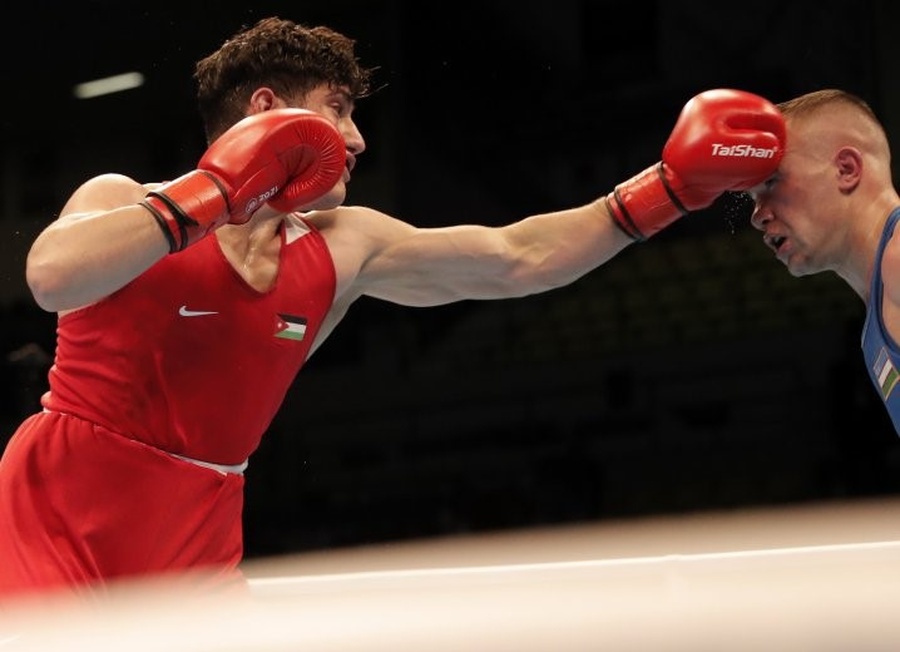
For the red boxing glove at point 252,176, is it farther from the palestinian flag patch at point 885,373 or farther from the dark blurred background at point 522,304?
the dark blurred background at point 522,304

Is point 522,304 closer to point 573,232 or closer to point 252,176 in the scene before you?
point 573,232

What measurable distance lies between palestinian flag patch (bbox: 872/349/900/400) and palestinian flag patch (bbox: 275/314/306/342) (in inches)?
47.9

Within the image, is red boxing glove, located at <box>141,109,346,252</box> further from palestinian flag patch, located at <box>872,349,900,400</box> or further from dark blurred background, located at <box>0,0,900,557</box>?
dark blurred background, located at <box>0,0,900,557</box>

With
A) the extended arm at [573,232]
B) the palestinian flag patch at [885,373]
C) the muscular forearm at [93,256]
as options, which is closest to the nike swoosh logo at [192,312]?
the muscular forearm at [93,256]

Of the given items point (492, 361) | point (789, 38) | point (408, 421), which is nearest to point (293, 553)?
point (408, 421)

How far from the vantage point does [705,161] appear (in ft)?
7.89

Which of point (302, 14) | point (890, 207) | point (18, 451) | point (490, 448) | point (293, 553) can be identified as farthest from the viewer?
point (490, 448)

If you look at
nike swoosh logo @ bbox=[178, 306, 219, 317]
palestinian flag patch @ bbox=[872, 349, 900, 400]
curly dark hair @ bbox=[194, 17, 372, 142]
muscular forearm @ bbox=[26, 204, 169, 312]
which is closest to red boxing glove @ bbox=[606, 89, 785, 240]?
palestinian flag patch @ bbox=[872, 349, 900, 400]

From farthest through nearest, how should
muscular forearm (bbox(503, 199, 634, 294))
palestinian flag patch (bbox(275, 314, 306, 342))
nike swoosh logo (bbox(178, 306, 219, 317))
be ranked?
1. muscular forearm (bbox(503, 199, 634, 294))
2. palestinian flag patch (bbox(275, 314, 306, 342))
3. nike swoosh logo (bbox(178, 306, 219, 317))

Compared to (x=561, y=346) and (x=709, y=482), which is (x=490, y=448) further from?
(x=709, y=482)

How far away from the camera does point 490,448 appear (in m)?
9.05

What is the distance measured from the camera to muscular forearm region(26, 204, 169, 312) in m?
1.87

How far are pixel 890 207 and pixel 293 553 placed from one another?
6.75 m

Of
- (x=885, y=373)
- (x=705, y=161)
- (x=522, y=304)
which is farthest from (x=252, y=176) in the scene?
(x=522, y=304)
